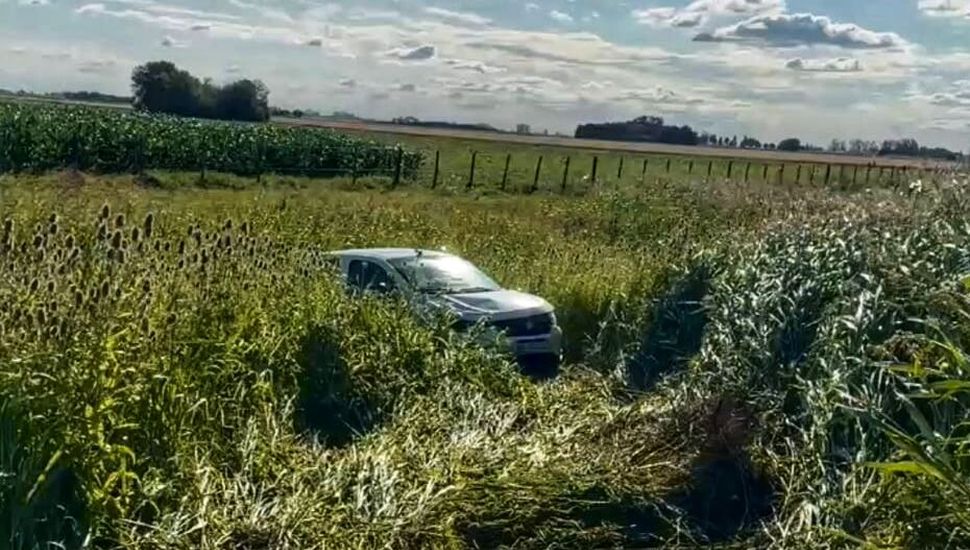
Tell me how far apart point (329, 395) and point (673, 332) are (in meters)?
4.10

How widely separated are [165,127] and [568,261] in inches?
1126

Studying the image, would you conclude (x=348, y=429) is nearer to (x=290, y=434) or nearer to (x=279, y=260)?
(x=290, y=434)

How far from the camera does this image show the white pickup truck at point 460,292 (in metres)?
9.70

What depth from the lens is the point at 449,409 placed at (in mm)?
7223

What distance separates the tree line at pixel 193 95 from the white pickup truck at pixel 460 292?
7205 centimetres

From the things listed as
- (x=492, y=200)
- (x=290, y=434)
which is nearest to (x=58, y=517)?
(x=290, y=434)

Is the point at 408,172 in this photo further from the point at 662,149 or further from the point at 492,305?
the point at 662,149

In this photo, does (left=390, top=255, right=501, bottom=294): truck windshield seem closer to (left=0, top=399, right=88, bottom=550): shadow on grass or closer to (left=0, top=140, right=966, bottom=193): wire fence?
(left=0, top=399, right=88, bottom=550): shadow on grass

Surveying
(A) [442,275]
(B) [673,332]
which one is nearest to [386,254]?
(A) [442,275]

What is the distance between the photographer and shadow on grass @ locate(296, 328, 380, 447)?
7047mm

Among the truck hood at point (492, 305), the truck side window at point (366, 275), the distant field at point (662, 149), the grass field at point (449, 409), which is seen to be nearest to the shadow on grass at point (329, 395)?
the grass field at point (449, 409)

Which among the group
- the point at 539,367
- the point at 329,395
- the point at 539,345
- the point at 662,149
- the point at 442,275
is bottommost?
the point at 539,367

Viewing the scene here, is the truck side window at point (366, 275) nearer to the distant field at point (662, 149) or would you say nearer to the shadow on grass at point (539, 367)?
the shadow on grass at point (539, 367)

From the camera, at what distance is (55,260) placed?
5137 millimetres
